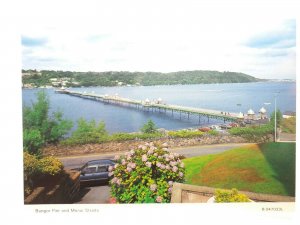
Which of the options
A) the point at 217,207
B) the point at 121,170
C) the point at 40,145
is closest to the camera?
the point at 121,170

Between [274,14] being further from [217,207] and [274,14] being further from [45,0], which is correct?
[45,0]

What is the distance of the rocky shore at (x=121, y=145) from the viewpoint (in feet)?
18.2

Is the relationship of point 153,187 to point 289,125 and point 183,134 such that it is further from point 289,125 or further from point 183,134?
point 289,125

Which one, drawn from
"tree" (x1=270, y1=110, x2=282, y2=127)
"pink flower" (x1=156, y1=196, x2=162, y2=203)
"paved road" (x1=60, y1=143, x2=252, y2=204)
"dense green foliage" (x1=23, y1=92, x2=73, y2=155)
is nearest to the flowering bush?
"pink flower" (x1=156, y1=196, x2=162, y2=203)

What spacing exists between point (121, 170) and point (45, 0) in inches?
100

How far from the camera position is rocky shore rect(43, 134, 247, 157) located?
5.56m

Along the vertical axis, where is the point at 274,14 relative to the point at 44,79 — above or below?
above

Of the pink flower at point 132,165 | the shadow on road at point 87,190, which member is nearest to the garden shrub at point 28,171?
the shadow on road at point 87,190

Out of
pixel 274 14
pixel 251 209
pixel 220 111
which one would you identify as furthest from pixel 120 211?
pixel 274 14

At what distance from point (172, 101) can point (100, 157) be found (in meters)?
1.42

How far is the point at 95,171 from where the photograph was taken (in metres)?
5.66

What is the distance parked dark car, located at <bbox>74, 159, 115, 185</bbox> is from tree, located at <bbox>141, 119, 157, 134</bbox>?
2.29 ft

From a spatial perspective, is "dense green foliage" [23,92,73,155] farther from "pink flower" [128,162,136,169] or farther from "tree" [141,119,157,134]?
"pink flower" [128,162,136,169]

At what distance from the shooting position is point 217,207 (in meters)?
5.05
